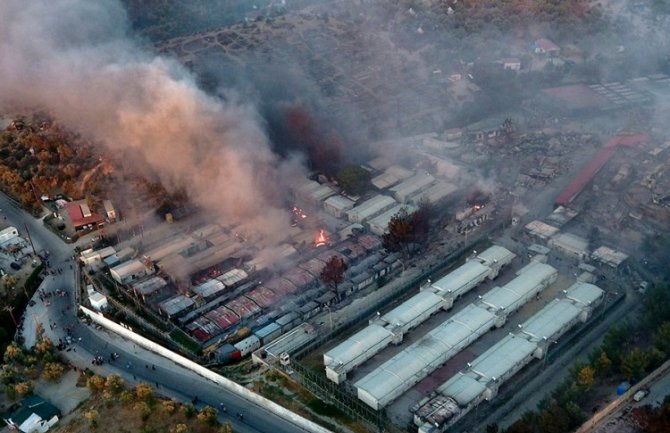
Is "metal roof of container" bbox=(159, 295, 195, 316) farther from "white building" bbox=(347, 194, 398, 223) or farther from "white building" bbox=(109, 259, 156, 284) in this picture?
"white building" bbox=(347, 194, 398, 223)

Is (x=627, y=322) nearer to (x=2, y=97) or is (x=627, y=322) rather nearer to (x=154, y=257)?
(x=154, y=257)

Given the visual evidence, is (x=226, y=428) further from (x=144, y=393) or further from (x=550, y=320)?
(x=550, y=320)

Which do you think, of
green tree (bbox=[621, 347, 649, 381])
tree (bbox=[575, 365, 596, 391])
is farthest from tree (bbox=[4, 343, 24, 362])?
green tree (bbox=[621, 347, 649, 381])

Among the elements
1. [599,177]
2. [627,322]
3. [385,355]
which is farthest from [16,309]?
[599,177]

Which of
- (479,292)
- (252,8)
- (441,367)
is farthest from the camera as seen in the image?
(252,8)

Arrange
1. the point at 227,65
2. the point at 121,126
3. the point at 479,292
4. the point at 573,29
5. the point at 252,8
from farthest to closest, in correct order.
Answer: the point at 252,8 < the point at 573,29 < the point at 227,65 < the point at 121,126 < the point at 479,292

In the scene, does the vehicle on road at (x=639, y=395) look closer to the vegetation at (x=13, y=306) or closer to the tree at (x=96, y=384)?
the tree at (x=96, y=384)
